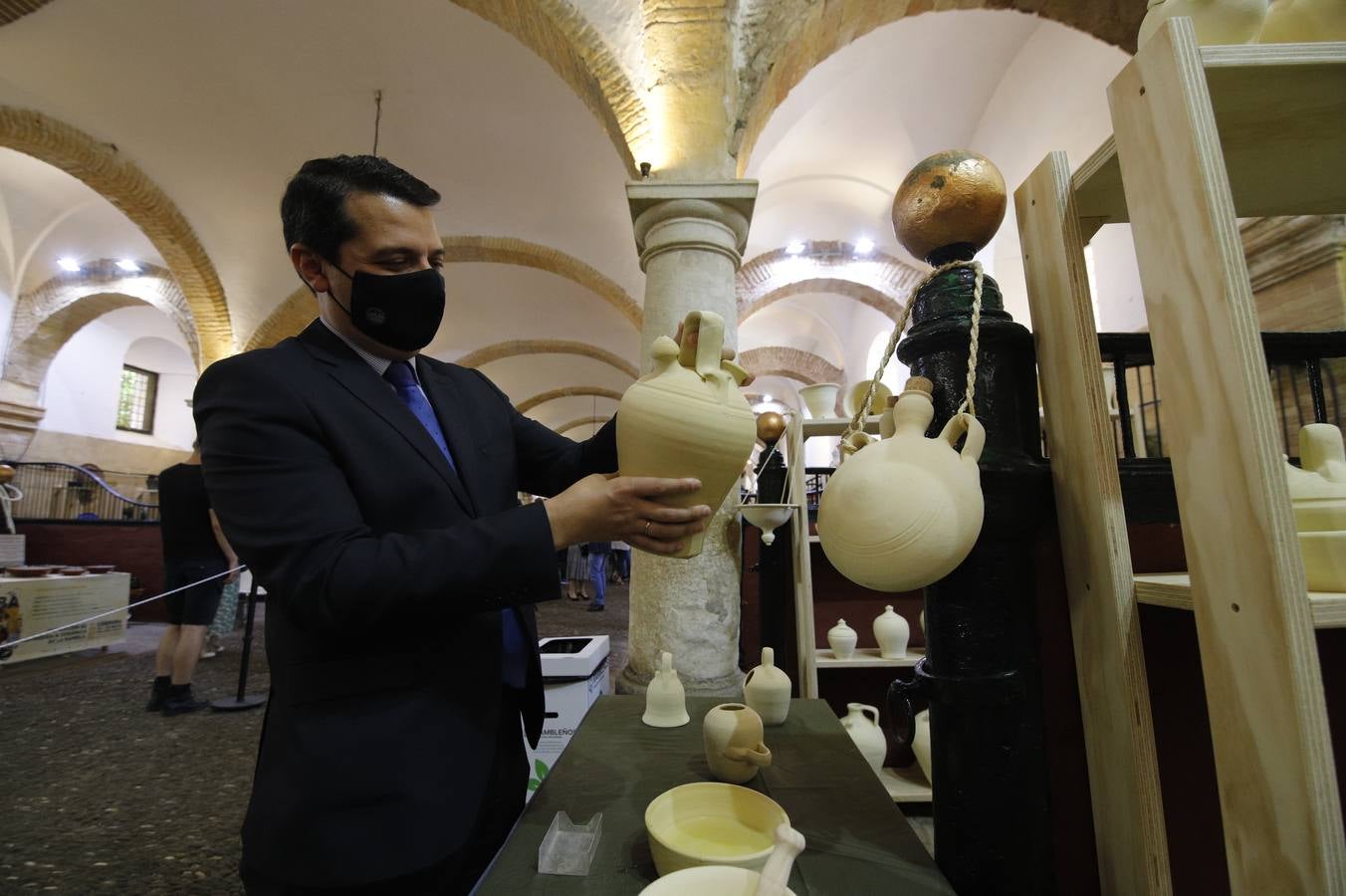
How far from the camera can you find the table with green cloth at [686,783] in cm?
93

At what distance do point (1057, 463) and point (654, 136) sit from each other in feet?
10.8

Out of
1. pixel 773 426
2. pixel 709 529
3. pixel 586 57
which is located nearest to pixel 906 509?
pixel 709 529

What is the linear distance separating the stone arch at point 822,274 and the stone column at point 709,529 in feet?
16.9

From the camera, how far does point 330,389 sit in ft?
3.75

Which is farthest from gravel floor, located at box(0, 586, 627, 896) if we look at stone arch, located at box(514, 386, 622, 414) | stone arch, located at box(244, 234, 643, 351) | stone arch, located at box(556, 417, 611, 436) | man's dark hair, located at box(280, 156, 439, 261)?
stone arch, located at box(556, 417, 611, 436)

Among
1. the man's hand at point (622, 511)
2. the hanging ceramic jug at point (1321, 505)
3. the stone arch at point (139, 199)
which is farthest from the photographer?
the stone arch at point (139, 199)

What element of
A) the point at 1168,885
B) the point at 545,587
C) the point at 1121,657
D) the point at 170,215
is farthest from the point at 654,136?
the point at 170,215

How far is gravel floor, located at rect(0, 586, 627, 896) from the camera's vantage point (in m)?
2.23

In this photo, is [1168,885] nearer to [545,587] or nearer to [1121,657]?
[1121,657]

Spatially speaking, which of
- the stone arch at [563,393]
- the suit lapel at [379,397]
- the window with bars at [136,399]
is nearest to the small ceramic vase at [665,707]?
the suit lapel at [379,397]

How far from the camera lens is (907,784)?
9.82 feet

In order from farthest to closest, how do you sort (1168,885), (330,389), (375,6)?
1. (375,6)
2. (330,389)
3. (1168,885)

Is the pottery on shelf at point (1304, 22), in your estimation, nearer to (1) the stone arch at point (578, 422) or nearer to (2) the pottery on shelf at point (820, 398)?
(2) the pottery on shelf at point (820, 398)

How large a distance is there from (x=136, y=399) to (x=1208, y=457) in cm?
1961
